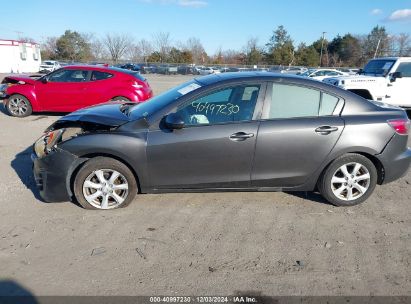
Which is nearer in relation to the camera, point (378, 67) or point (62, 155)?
point (62, 155)

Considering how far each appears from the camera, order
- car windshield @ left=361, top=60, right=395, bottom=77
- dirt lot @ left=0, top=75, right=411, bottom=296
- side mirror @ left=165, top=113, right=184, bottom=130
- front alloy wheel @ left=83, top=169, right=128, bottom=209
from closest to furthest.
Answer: dirt lot @ left=0, top=75, right=411, bottom=296
side mirror @ left=165, top=113, right=184, bottom=130
front alloy wheel @ left=83, top=169, right=128, bottom=209
car windshield @ left=361, top=60, right=395, bottom=77

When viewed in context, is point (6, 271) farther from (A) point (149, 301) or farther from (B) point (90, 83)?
(B) point (90, 83)

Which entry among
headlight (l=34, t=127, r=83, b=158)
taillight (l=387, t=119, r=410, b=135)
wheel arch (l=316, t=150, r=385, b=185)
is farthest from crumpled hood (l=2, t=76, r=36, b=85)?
taillight (l=387, t=119, r=410, b=135)

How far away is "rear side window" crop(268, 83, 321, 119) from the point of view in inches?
150

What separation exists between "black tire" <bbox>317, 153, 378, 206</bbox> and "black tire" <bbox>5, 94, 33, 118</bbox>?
8617mm

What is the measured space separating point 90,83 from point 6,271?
718 cm

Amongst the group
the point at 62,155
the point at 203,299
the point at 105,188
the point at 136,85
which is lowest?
the point at 203,299

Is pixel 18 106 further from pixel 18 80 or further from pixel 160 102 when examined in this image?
pixel 160 102

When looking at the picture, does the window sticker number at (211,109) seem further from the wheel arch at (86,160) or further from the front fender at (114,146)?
the wheel arch at (86,160)

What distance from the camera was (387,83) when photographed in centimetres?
929

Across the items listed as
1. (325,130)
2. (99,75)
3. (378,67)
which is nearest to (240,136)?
(325,130)

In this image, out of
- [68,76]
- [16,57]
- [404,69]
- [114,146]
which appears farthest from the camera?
[16,57]

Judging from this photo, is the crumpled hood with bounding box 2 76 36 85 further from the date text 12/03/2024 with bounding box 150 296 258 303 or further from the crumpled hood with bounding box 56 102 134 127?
the date text 12/03/2024 with bounding box 150 296 258 303

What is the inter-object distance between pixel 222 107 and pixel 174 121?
0.63 metres
